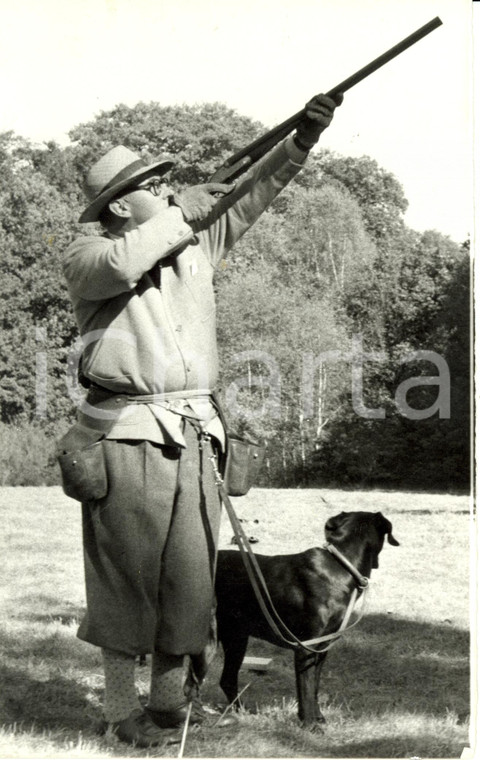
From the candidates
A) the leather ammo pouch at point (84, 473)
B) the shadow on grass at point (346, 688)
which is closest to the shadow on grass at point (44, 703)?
the shadow on grass at point (346, 688)

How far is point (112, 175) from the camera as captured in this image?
3.81 metres

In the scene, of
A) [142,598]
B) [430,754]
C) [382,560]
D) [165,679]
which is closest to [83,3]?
[142,598]

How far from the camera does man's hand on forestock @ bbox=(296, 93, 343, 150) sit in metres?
3.76

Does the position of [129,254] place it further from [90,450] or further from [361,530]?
[361,530]

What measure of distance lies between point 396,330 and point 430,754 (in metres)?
10.2

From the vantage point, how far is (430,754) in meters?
3.76

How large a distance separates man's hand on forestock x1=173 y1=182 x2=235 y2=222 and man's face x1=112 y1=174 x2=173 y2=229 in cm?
10

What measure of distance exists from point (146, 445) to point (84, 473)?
0.26 meters

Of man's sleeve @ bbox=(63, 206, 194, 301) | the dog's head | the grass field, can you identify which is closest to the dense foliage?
the grass field

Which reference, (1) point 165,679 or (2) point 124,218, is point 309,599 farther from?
(2) point 124,218

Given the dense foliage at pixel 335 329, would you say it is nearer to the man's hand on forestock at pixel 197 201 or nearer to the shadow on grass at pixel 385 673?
the shadow on grass at pixel 385 673

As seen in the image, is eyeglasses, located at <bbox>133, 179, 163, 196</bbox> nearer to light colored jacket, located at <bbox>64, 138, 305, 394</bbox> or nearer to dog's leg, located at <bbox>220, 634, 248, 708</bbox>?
light colored jacket, located at <bbox>64, 138, 305, 394</bbox>

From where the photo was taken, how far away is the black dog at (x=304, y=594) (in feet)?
13.5

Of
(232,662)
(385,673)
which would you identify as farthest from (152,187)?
(385,673)
